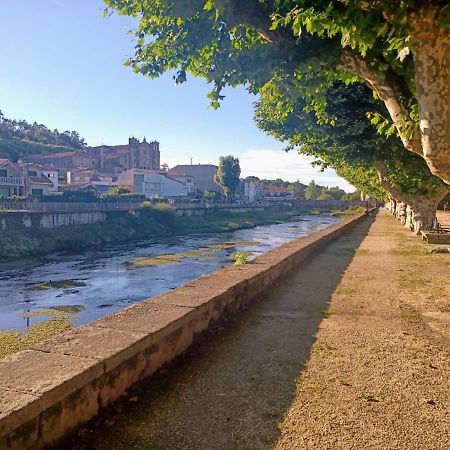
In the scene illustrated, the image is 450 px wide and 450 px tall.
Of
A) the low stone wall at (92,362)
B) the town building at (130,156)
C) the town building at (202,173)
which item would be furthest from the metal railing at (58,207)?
the town building at (130,156)

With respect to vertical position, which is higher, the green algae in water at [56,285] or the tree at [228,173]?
the tree at [228,173]

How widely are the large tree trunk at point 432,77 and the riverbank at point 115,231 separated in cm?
3127

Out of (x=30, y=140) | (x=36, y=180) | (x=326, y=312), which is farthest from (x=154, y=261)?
(x=30, y=140)

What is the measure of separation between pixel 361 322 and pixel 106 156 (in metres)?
117

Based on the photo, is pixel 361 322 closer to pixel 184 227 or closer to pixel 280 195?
pixel 184 227

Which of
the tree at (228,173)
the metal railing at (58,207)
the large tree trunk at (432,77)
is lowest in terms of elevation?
the metal railing at (58,207)

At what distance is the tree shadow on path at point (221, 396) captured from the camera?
2688 millimetres

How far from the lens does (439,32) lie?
3641 mm

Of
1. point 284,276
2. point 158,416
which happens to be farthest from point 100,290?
point 158,416

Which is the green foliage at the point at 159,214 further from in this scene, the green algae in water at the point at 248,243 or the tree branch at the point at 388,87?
the tree branch at the point at 388,87

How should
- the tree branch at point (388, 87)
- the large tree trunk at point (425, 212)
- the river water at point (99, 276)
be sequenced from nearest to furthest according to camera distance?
1. the tree branch at point (388, 87)
2. the river water at point (99, 276)
3. the large tree trunk at point (425, 212)

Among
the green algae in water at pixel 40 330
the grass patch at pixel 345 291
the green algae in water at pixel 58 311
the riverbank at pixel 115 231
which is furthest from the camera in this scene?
the riverbank at pixel 115 231

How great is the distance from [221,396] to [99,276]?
2078 cm

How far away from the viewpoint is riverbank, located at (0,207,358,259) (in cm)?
3172
